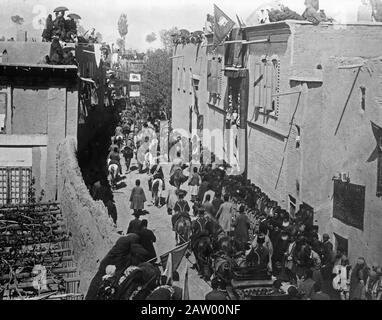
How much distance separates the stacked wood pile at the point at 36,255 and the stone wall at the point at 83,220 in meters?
0.15

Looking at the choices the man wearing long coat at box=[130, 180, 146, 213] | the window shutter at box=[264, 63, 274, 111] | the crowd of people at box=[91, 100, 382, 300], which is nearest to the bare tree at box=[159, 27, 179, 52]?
the window shutter at box=[264, 63, 274, 111]

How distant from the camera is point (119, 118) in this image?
43.7 ft

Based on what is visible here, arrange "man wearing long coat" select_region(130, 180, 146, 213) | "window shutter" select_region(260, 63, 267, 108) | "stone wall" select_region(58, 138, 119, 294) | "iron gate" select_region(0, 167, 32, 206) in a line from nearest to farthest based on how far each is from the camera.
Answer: "stone wall" select_region(58, 138, 119, 294) < "man wearing long coat" select_region(130, 180, 146, 213) < "window shutter" select_region(260, 63, 267, 108) < "iron gate" select_region(0, 167, 32, 206)

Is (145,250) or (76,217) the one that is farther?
(76,217)

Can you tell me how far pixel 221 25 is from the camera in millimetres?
8617

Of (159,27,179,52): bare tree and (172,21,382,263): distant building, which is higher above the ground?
(159,27,179,52): bare tree

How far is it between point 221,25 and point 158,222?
8.55 feet

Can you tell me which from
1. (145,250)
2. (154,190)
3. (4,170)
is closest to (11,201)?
(4,170)

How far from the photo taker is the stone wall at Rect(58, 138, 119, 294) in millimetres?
7656

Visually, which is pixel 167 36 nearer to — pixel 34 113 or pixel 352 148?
pixel 352 148

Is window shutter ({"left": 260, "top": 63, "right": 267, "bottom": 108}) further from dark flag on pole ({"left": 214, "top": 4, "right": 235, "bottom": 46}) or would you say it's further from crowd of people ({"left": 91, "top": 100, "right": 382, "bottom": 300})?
crowd of people ({"left": 91, "top": 100, "right": 382, "bottom": 300})

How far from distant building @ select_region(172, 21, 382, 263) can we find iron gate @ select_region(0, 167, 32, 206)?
10.3ft
